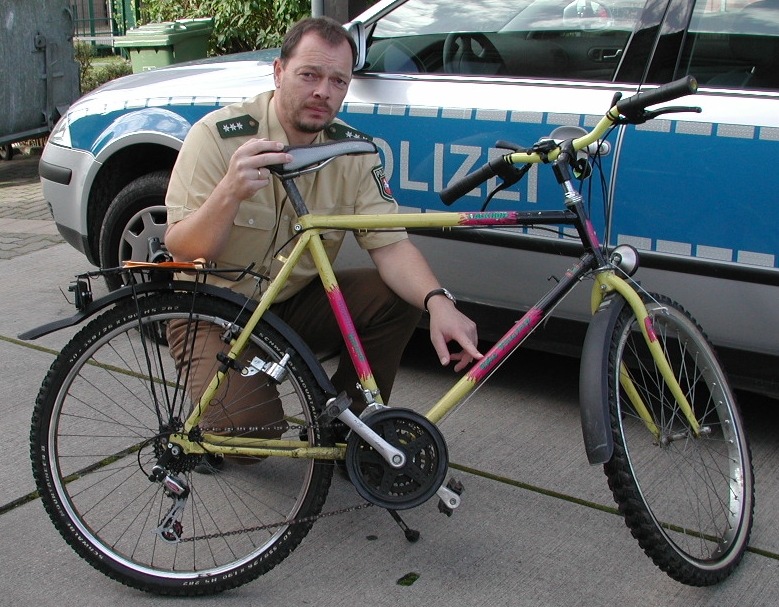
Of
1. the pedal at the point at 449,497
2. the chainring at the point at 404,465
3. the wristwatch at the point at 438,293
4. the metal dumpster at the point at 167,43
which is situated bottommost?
the pedal at the point at 449,497

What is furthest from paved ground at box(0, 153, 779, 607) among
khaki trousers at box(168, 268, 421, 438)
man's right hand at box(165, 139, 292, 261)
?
man's right hand at box(165, 139, 292, 261)

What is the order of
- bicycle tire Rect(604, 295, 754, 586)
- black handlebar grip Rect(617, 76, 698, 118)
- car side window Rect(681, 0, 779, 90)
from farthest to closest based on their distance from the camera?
car side window Rect(681, 0, 779, 90) → bicycle tire Rect(604, 295, 754, 586) → black handlebar grip Rect(617, 76, 698, 118)

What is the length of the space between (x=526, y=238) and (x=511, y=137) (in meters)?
0.33

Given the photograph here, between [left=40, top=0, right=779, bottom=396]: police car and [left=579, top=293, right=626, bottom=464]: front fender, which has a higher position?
[left=40, top=0, right=779, bottom=396]: police car

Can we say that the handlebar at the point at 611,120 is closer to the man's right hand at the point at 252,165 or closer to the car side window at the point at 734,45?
the man's right hand at the point at 252,165

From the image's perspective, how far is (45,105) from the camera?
8812mm

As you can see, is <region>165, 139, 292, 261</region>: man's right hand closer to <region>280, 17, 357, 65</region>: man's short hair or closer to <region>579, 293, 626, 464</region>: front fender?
<region>280, 17, 357, 65</region>: man's short hair

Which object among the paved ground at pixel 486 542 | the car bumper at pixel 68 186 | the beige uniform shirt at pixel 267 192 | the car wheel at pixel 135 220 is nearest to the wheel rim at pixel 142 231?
the car wheel at pixel 135 220

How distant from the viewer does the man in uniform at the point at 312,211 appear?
270 centimetres

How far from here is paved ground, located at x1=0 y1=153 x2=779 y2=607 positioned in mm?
2627

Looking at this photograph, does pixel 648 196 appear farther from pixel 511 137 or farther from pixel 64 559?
pixel 64 559

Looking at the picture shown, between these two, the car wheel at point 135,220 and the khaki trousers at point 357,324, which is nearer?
the khaki trousers at point 357,324

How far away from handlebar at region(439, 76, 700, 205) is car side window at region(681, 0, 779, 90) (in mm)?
722

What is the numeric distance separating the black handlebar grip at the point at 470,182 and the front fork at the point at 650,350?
14.6 inches
